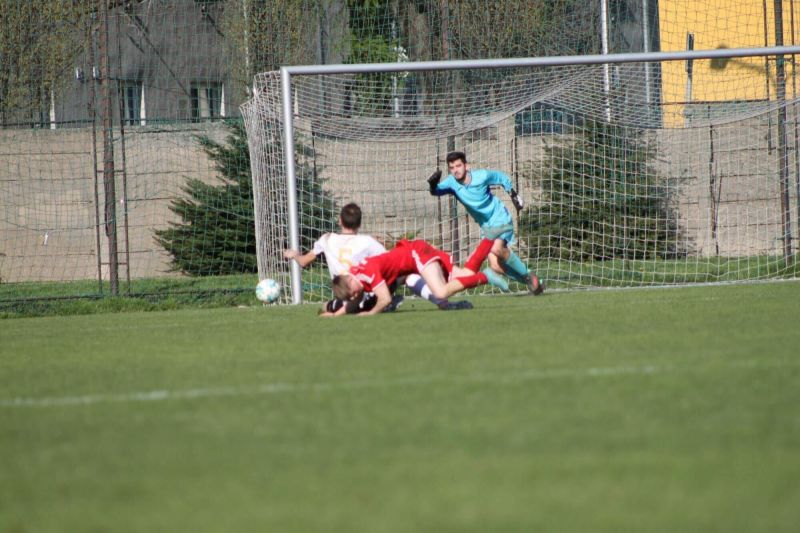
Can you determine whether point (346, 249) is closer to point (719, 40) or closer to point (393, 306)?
point (393, 306)

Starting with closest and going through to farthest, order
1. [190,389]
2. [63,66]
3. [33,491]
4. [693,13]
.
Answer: [33,491] → [190,389] → [63,66] → [693,13]

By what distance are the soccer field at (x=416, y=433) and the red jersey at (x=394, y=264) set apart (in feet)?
7.22

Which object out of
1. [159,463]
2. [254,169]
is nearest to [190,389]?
[159,463]

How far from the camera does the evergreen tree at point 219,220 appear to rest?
15.9 meters

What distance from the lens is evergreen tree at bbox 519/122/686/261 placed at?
14695mm

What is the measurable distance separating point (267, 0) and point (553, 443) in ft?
44.5

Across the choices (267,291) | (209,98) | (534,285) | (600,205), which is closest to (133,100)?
(209,98)

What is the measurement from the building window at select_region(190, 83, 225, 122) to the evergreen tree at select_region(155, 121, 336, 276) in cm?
77

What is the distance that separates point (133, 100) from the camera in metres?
18.5

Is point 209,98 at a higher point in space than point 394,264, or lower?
higher

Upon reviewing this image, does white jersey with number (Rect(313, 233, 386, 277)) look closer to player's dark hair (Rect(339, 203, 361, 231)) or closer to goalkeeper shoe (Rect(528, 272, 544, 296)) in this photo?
player's dark hair (Rect(339, 203, 361, 231))

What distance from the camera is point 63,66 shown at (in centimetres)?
1561

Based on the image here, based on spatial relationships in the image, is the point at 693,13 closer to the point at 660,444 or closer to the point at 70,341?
the point at 70,341

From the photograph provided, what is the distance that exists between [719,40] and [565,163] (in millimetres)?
6555
